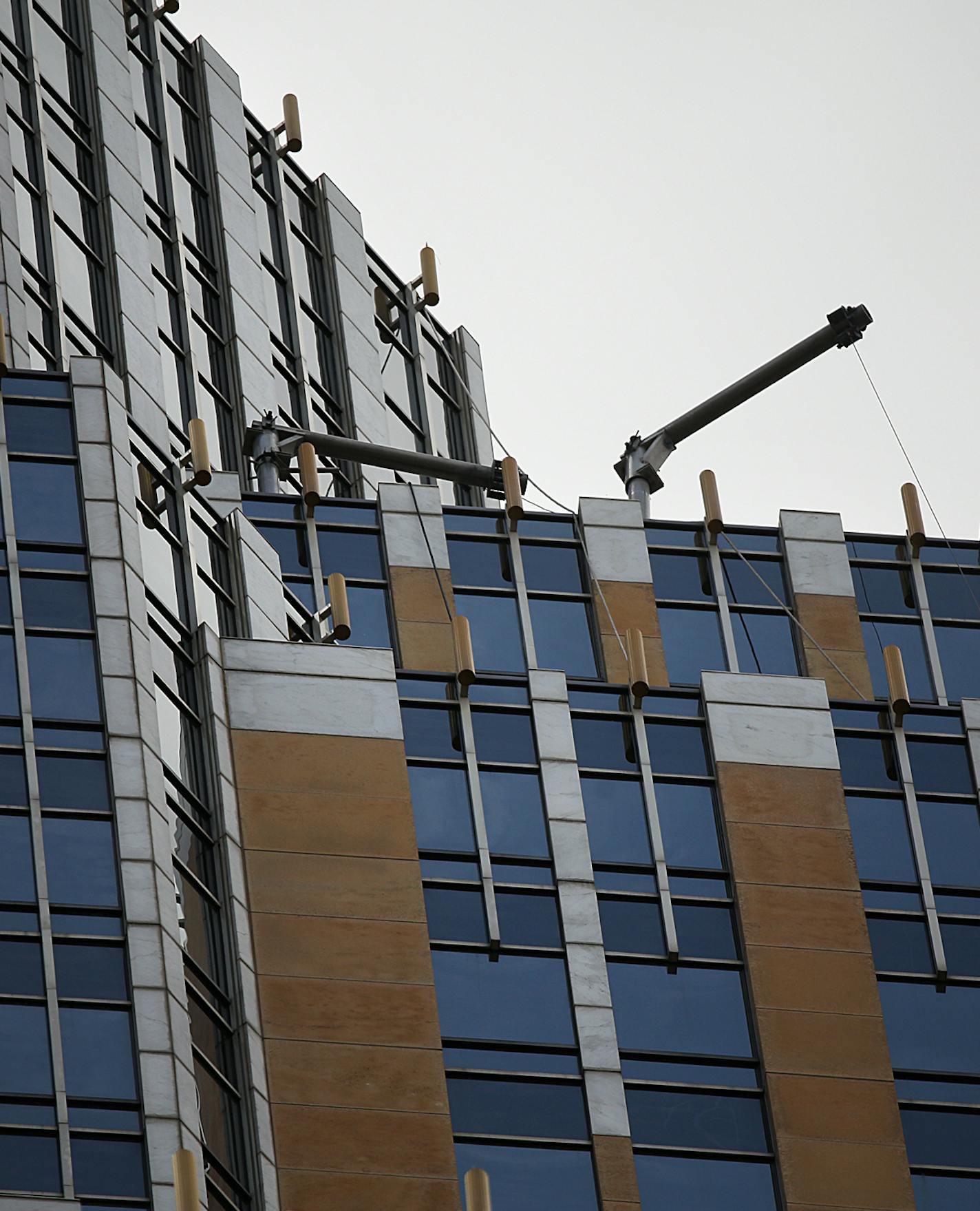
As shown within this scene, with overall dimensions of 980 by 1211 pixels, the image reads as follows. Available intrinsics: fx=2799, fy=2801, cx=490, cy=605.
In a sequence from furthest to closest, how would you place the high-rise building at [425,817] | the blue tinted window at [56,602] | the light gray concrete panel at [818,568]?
the light gray concrete panel at [818,568]
the blue tinted window at [56,602]
the high-rise building at [425,817]

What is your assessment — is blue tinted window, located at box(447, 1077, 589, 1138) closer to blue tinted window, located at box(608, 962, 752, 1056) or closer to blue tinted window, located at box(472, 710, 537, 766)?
blue tinted window, located at box(608, 962, 752, 1056)

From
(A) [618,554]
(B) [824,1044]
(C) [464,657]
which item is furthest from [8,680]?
(A) [618,554]

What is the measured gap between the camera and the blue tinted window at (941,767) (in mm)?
54625

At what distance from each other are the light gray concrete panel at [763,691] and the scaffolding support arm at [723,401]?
9.27 meters

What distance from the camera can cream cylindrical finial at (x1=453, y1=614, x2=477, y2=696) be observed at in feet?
174

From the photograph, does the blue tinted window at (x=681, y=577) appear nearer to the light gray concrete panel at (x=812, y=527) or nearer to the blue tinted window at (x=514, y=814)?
the light gray concrete panel at (x=812, y=527)

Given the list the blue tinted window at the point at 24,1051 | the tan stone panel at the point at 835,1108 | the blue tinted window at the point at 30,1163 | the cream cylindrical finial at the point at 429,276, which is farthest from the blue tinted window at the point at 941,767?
the cream cylindrical finial at the point at 429,276

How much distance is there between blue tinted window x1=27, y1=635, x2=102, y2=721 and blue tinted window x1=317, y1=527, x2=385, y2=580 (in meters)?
15.1

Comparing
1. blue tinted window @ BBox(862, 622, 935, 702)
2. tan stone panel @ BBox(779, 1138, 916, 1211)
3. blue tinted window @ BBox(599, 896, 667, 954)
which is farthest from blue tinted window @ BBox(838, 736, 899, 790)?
tan stone panel @ BBox(779, 1138, 916, 1211)

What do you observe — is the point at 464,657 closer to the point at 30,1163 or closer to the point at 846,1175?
the point at 846,1175

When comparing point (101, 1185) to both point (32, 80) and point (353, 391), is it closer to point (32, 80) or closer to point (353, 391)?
point (32, 80)

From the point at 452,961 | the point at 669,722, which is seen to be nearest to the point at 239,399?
the point at 669,722

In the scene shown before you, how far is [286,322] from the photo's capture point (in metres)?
72.0

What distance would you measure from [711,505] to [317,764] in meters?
14.7
